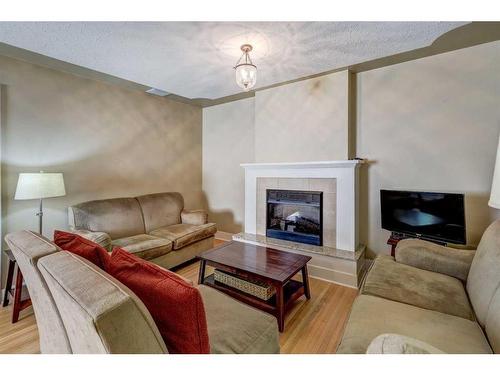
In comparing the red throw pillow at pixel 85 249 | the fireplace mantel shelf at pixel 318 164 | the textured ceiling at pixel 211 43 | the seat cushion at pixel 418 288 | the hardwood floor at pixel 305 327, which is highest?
the textured ceiling at pixel 211 43

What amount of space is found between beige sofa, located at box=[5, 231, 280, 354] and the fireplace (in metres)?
1.80

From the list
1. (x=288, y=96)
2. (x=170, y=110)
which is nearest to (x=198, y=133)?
(x=170, y=110)

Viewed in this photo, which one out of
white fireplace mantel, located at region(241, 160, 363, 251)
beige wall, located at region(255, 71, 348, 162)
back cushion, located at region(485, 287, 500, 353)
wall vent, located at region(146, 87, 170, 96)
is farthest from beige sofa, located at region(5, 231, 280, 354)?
wall vent, located at region(146, 87, 170, 96)

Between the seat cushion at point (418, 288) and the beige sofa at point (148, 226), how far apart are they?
6.86 ft

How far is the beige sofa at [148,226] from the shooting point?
2.55m

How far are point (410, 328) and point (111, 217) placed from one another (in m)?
3.02

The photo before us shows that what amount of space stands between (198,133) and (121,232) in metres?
2.32

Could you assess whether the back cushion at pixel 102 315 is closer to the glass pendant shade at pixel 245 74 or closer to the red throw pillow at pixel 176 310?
the red throw pillow at pixel 176 310

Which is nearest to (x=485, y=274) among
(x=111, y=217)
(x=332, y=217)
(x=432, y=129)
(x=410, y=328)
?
(x=410, y=328)

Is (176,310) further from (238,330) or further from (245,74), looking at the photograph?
(245,74)

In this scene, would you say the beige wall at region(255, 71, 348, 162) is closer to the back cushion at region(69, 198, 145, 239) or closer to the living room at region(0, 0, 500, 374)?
the living room at region(0, 0, 500, 374)

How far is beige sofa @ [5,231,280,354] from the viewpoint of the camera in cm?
62

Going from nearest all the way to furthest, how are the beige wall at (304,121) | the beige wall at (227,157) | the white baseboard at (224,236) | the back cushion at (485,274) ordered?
the back cushion at (485,274)
the beige wall at (304,121)
the beige wall at (227,157)
the white baseboard at (224,236)

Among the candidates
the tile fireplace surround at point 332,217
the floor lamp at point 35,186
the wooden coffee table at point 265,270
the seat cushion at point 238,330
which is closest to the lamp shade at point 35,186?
the floor lamp at point 35,186
